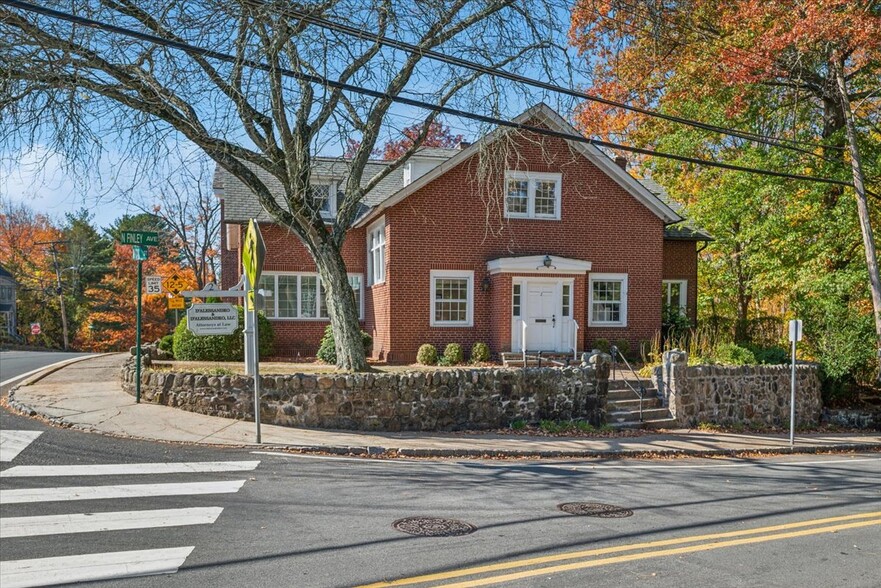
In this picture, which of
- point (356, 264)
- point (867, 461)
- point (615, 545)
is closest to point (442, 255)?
point (356, 264)

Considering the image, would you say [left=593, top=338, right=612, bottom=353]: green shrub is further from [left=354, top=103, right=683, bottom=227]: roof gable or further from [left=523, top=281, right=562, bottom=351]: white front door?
[left=354, top=103, right=683, bottom=227]: roof gable

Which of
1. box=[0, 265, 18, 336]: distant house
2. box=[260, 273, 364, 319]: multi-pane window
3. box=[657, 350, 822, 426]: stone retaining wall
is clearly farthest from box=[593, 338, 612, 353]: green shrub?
box=[0, 265, 18, 336]: distant house

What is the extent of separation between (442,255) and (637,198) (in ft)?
22.9

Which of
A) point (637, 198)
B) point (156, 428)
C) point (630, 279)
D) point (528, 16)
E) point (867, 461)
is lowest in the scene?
point (867, 461)

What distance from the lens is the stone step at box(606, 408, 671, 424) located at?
50.2 ft

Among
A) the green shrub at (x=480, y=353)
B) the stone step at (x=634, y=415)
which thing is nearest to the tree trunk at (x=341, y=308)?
the stone step at (x=634, y=415)

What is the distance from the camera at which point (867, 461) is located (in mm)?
13320

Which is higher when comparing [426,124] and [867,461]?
[426,124]

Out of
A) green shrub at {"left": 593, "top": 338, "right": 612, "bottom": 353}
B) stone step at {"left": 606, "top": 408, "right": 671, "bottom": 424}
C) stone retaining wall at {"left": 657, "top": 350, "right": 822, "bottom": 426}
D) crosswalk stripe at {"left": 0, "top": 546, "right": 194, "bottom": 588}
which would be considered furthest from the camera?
green shrub at {"left": 593, "top": 338, "right": 612, "bottom": 353}

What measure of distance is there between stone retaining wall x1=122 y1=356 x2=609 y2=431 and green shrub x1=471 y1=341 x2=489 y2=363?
22.1ft

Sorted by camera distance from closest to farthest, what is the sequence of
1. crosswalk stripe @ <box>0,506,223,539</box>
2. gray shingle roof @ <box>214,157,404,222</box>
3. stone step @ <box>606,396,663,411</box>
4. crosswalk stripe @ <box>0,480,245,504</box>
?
crosswalk stripe @ <box>0,506,223,539</box> → crosswalk stripe @ <box>0,480,245,504</box> → stone step @ <box>606,396,663,411</box> → gray shingle roof @ <box>214,157,404,222</box>

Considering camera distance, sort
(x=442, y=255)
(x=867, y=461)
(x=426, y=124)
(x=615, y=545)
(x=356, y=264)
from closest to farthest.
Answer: (x=615, y=545)
(x=867, y=461)
(x=426, y=124)
(x=442, y=255)
(x=356, y=264)

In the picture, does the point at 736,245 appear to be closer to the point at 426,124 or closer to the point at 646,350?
the point at 646,350

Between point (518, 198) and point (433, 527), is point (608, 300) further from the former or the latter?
point (433, 527)
